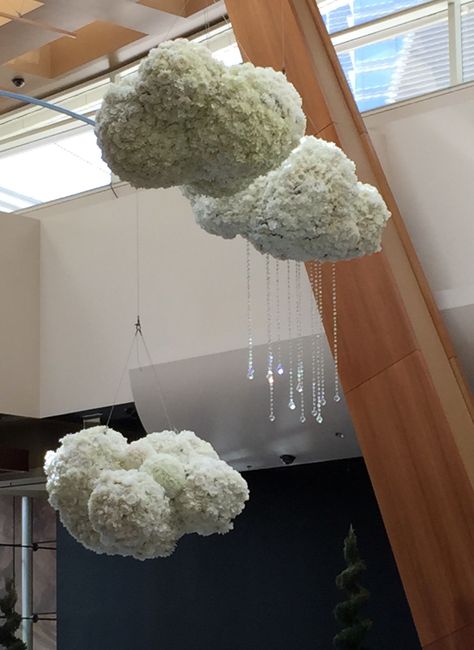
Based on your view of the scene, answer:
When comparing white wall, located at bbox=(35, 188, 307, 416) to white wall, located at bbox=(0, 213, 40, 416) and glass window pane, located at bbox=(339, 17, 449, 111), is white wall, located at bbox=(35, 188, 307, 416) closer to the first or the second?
white wall, located at bbox=(0, 213, 40, 416)

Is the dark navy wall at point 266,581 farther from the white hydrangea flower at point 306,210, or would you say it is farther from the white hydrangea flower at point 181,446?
the white hydrangea flower at point 306,210

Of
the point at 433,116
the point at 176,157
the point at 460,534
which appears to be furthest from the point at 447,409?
the point at 176,157

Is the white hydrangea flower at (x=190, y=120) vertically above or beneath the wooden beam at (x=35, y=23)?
beneath

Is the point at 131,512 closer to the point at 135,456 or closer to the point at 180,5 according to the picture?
the point at 135,456

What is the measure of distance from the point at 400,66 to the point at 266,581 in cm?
541

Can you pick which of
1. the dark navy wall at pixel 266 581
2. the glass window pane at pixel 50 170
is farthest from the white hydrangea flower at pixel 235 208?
the dark navy wall at pixel 266 581

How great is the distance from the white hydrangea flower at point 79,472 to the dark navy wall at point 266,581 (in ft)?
18.5

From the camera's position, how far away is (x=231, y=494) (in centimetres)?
653

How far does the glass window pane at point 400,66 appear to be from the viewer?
9.52m

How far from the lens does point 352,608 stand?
10.1 meters

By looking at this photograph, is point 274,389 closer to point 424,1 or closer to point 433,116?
point 433,116

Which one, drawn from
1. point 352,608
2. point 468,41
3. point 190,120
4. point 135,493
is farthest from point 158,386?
point 190,120

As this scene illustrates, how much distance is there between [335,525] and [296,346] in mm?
2970

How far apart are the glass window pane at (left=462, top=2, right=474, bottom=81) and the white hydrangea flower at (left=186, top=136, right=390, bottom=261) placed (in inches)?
152
